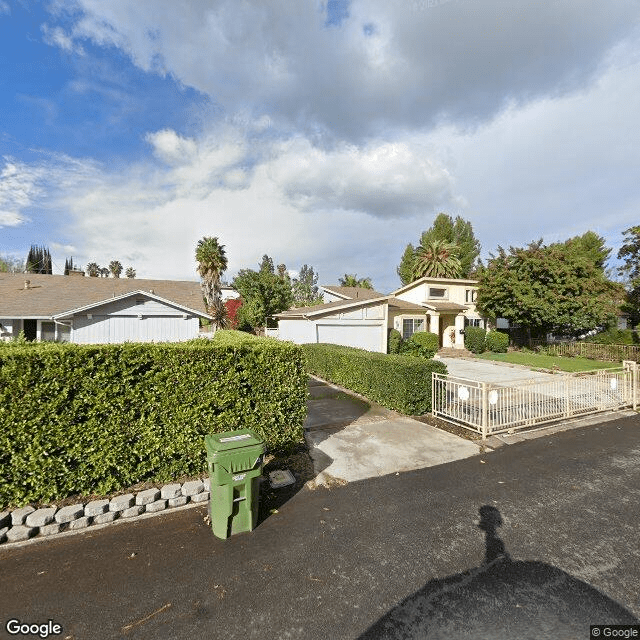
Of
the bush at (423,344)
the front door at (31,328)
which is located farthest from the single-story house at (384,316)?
the front door at (31,328)

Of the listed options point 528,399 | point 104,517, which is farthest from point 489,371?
point 104,517

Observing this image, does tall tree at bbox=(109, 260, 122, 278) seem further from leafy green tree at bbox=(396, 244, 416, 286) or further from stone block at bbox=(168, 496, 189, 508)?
stone block at bbox=(168, 496, 189, 508)

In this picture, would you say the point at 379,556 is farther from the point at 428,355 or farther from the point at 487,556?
the point at 428,355

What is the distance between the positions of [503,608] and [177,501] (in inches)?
164

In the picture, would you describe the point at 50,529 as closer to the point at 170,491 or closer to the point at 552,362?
the point at 170,491

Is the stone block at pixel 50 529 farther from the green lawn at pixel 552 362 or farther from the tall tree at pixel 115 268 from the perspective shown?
the tall tree at pixel 115 268

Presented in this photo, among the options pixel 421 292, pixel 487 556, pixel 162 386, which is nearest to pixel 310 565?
pixel 487 556

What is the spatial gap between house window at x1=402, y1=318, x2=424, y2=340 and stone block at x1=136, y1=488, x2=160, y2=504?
64.7ft

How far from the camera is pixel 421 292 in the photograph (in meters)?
26.4

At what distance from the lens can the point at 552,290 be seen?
21.9m

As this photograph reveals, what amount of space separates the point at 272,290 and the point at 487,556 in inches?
1236

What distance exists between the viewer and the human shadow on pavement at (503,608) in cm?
290

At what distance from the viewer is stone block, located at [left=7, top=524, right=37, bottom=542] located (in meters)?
4.00

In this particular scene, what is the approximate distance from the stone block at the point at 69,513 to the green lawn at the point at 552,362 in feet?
64.8
